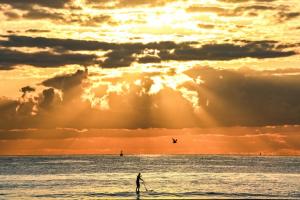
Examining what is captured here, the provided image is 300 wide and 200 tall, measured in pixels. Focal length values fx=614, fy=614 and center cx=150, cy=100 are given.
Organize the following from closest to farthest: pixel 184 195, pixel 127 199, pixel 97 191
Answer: pixel 127 199, pixel 184 195, pixel 97 191

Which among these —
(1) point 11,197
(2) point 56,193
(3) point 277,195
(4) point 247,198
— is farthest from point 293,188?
(1) point 11,197

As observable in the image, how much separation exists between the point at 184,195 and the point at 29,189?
2787cm

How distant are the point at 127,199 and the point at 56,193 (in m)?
15.4

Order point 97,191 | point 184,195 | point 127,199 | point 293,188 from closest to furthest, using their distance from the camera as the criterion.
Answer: point 127,199
point 184,195
point 97,191
point 293,188

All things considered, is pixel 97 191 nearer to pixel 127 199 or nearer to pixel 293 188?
pixel 127 199

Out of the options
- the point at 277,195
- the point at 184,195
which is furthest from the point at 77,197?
the point at 277,195

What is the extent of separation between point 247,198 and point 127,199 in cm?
1692

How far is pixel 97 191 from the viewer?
97062mm

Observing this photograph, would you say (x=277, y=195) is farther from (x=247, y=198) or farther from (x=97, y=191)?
(x=97, y=191)

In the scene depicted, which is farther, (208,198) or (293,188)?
(293,188)

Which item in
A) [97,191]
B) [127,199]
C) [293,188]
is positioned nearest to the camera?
[127,199]

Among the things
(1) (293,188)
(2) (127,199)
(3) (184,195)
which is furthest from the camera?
(1) (293,188)

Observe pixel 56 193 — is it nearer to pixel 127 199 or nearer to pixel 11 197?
pixel 11 197

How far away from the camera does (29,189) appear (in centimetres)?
10144
